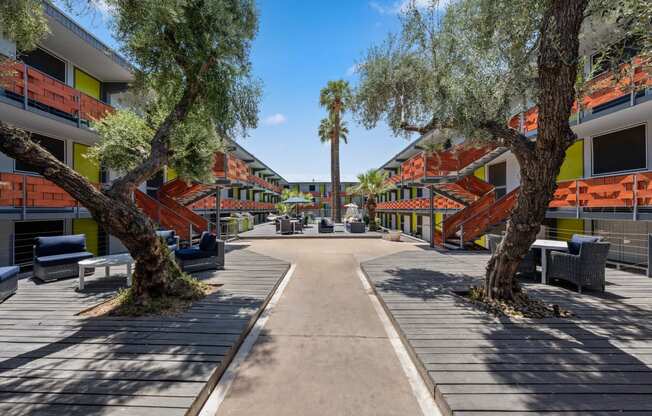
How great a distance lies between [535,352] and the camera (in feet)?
12.6

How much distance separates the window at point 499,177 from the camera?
15.6m

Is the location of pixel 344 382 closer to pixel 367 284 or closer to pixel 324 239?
pixel 367 284

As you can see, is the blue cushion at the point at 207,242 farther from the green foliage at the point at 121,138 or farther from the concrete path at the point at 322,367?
the green foliage at the point at 121,138

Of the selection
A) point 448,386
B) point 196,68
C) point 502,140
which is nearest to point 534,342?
point 448,386

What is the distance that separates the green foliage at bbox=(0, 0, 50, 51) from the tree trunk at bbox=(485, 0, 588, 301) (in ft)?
33.2

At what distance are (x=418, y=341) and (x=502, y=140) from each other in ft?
14.8

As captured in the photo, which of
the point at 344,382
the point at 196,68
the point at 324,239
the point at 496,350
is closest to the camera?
the point at 344,382

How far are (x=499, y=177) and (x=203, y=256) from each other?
16.1 m

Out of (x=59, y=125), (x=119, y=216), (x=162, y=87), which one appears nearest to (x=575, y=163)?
(x=162, y=87)

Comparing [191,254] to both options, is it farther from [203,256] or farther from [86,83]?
[86,83]

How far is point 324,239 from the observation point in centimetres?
1956

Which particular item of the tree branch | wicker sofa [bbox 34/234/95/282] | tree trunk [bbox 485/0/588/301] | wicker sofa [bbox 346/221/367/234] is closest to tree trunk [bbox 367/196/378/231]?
wicker sofa [bbox 346/221/367/234]

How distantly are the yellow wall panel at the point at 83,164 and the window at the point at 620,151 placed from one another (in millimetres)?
20595

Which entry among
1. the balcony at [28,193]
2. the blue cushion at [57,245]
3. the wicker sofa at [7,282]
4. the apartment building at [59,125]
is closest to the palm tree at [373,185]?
the apartment building at [59,125]
